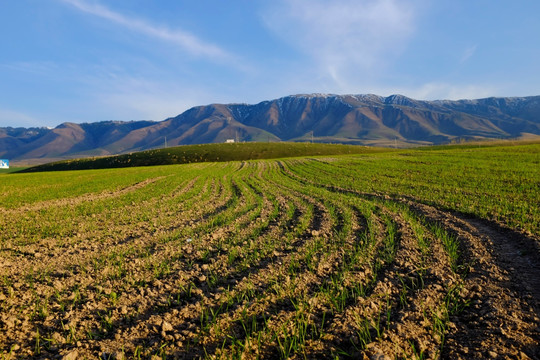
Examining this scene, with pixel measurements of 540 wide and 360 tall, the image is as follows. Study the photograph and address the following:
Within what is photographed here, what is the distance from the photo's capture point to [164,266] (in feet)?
27.4

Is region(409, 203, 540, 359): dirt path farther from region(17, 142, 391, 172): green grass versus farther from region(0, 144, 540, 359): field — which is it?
region(17, 142, 391, 172): green grass

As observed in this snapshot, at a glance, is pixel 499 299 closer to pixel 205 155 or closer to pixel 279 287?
pixel 279 287

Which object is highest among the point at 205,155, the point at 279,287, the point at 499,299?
the point at 205,155

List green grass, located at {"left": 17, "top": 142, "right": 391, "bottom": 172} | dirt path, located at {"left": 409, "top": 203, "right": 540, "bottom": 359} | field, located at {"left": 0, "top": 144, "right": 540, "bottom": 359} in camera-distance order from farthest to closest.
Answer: green grass, located at {"left": 17, "top": 142, "right": 391, "bottom": 172} → field, located at {"left": 0, "top": 144, "right": 540, "bottom": 359} → dirt path, located at {"left": 409, "top": 203, "right": 540, "bottom": 359}

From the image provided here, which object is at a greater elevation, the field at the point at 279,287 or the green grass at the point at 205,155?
the green grass at the point at 205,155

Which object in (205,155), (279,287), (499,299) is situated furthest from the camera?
(205,155)

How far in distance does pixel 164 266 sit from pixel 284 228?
5.26 m

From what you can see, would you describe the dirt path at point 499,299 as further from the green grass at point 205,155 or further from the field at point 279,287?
the green grass at point 205,155

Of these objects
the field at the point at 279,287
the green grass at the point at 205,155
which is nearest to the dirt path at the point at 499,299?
the field at the point at 279,287

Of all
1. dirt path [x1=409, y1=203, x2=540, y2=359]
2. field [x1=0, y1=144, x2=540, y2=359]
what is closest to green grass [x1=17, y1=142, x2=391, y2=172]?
field [x1=0, y1=144, x2=540, y2=359]

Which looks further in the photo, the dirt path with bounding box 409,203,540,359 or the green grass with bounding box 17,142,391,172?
the green grass with bounding box 17,142,391,172

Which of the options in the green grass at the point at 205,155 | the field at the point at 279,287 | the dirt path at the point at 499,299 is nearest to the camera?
the dirt path at the point at 499,299

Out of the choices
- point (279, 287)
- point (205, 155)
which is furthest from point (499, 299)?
point (205, 155)

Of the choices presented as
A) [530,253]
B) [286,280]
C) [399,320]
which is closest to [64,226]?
[286,280]
